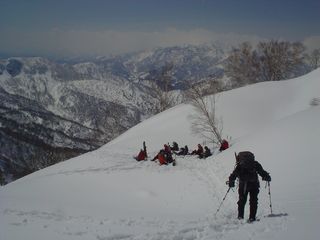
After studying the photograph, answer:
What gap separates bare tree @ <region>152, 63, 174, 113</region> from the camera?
50375 mm

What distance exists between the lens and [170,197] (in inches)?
680

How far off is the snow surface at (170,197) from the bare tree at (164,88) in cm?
1933

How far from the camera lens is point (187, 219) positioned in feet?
41.2

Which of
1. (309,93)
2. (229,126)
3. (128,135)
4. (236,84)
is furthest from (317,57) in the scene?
(128,135)

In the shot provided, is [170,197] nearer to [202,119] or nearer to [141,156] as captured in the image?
[141,156]

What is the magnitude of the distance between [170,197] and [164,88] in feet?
119

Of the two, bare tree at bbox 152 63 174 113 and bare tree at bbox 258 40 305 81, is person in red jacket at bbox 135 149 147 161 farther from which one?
bare tree at bbox 258 40 305 81

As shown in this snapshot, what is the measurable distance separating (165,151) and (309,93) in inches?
916

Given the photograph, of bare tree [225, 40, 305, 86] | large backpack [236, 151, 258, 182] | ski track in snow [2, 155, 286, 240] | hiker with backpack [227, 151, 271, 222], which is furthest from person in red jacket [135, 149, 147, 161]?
bare tree [225, 40, 305, 86]

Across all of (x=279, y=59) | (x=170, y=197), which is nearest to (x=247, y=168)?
(x=170, y=197)

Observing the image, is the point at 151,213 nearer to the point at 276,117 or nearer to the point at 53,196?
the point at 53,196

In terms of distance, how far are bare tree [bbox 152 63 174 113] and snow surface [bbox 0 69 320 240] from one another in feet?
63.4

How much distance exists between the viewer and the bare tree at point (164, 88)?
165 feet

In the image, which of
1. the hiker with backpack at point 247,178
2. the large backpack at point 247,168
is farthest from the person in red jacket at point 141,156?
the large backpack at point 247,168
